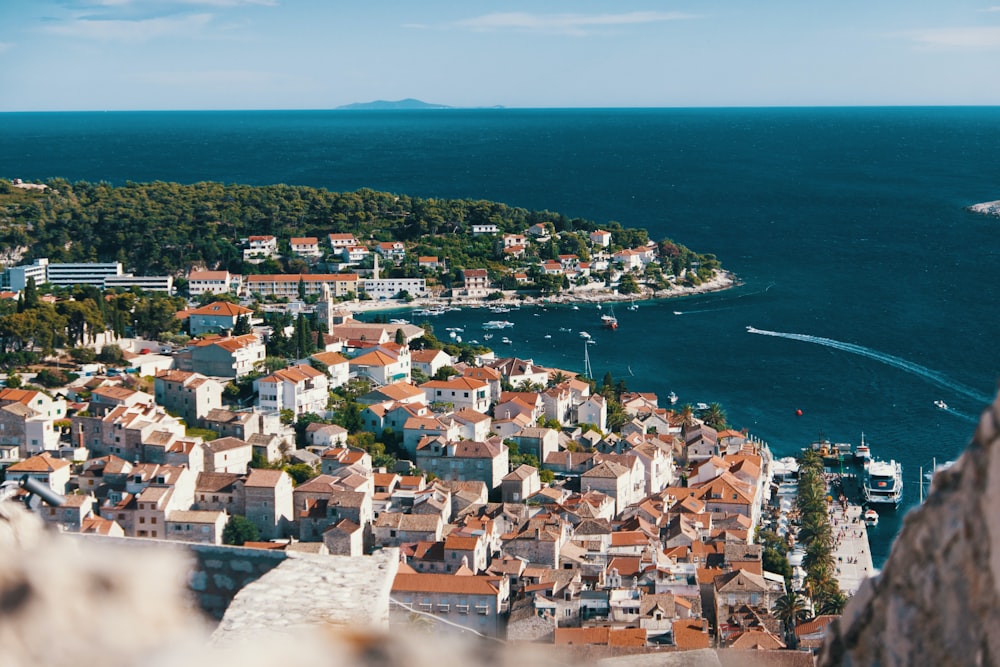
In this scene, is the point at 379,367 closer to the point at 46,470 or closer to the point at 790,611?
the point at 46,470

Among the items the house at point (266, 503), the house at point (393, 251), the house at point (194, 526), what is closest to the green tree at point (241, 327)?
the house at point (266, 503)

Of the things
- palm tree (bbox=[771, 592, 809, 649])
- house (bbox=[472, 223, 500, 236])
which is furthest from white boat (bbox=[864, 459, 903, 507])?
house (bbox=[472, 223, 500, 236])

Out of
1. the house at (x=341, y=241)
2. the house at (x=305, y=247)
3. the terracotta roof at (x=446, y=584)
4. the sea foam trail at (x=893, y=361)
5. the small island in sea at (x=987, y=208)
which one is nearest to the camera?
the terracotta roof at (x=446, y=584)

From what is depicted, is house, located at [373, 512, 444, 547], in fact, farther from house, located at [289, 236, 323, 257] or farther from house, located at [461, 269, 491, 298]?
house, located at [289, 236, 323, 257]

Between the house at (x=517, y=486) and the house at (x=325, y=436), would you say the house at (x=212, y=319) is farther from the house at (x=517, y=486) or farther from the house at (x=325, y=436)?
the house at (x=517, y=486)

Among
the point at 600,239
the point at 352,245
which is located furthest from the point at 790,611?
the point at 600,239
